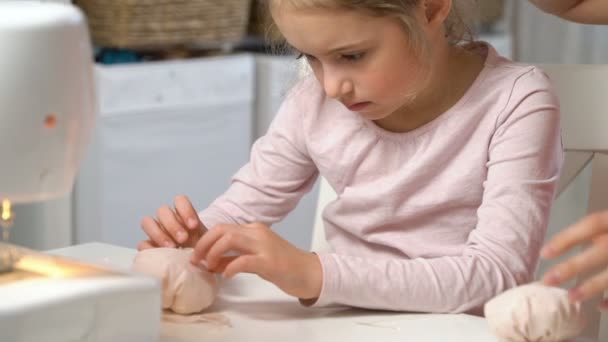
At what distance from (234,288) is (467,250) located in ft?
0.75

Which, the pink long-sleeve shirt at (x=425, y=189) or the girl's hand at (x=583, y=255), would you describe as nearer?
the girl's hand at (x=583, y=255)

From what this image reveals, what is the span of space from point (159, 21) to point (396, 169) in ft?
3.69

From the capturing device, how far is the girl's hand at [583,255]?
832mm

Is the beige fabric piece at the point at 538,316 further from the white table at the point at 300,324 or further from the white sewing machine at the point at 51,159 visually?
the white sewing machine at the point at 51,159

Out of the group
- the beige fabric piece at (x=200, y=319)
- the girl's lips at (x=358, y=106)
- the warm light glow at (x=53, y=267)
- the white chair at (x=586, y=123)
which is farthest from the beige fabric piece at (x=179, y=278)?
the white chair at (x=586, y=123)

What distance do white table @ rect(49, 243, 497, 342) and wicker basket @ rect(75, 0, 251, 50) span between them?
1205 mm

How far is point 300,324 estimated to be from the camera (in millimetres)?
974

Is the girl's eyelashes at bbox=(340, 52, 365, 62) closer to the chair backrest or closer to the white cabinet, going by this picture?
the chair backrest

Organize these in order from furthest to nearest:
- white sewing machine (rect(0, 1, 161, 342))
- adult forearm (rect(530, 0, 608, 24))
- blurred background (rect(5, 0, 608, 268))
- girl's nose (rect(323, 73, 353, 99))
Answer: blurred background (rect(5, 0, 608, 268))
adult forearm (rect(530, 0, 608, 24))
girl's nose (rect(323, 73, 353, 99))
white sewing machine (rect(0, 1, 161, 342))

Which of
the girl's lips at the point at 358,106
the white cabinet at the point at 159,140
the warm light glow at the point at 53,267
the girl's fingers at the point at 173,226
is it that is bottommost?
the white cabinet at the point at 159,140

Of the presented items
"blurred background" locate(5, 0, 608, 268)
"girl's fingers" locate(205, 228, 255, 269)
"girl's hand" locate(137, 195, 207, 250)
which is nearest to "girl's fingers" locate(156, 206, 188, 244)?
"girl's hand" locate(137, 195, 207, 250)

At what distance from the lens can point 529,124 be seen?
1131mm

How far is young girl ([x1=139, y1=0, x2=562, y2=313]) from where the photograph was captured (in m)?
1.03

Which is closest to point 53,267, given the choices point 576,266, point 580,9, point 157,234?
point 157,234
